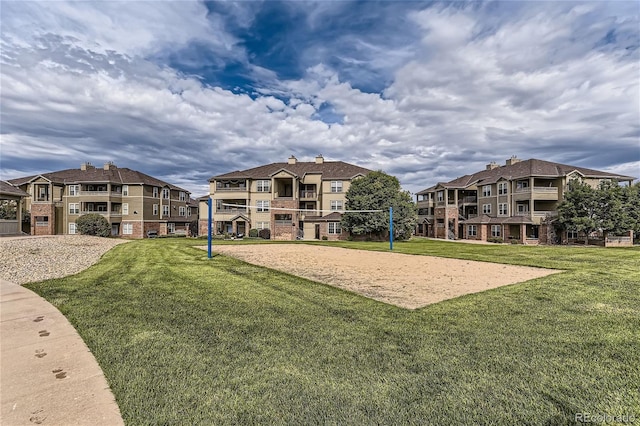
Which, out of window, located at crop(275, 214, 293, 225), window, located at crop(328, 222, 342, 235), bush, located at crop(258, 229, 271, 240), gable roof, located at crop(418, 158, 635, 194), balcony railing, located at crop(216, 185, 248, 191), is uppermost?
gable roof, located at crop(418, 158, 635, 194)

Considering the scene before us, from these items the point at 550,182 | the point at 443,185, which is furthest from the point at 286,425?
the point at 443,185

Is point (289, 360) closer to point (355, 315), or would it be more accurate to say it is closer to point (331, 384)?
point (331, 384)

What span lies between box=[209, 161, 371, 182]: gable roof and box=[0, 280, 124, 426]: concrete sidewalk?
38621 mm

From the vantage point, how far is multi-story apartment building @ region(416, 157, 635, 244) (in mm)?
Result: 39094

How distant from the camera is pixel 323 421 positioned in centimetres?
318

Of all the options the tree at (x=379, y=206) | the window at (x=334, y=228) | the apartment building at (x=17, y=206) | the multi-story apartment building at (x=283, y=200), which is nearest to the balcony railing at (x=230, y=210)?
the multi-story apartment building at (x=283, y=200)

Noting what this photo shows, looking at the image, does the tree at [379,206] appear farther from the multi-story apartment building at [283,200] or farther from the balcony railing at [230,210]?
the balcony railing at [230,210]

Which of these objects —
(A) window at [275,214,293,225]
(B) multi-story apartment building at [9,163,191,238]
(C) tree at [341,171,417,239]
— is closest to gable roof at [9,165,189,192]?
(B) multi-story apartment building at [9,163,191,238]

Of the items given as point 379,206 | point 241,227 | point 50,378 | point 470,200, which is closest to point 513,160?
point 470,200

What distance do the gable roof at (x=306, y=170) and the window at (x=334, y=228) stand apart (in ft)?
21.6

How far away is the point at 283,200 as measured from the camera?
4400cm

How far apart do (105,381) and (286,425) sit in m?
2.37

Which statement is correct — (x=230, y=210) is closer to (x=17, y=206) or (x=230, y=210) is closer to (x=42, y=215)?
(x=17, y=206)

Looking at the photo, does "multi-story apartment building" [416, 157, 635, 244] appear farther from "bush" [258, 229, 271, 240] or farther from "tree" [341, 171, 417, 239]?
"bush" [258, 229, 271, 240]
